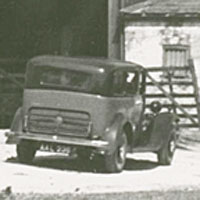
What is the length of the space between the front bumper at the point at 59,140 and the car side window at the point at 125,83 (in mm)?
759

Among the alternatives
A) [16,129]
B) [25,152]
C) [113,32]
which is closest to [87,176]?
[16,129]

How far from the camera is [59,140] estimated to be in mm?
10633

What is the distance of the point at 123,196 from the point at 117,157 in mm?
2541

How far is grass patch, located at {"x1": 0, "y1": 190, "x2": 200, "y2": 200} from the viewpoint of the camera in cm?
811

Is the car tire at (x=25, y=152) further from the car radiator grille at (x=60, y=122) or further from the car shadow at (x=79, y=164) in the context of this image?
the car radiator grille at (x=60, y=122)

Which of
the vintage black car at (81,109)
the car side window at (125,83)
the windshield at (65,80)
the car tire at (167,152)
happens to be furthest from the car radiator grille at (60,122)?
the car tire at (167,152)

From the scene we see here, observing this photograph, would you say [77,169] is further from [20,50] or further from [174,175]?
[20,50]

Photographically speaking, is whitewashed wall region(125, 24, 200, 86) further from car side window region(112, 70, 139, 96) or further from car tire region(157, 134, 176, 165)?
car side window region(112, 70, 139, 96)

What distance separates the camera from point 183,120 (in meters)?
21.4

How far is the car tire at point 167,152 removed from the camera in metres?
12.0

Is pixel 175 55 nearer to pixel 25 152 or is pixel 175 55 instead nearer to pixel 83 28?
pixel 83 28

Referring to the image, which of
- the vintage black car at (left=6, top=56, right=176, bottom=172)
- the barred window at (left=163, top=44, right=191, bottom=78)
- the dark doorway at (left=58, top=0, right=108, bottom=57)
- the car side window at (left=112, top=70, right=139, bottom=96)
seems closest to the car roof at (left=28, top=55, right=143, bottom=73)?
the vintage black car at (left=6, top=56, right=176, bottom=172)

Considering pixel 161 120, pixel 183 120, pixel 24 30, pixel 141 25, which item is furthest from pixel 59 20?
pixel 161 120

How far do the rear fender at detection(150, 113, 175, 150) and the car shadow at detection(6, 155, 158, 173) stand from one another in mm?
408
